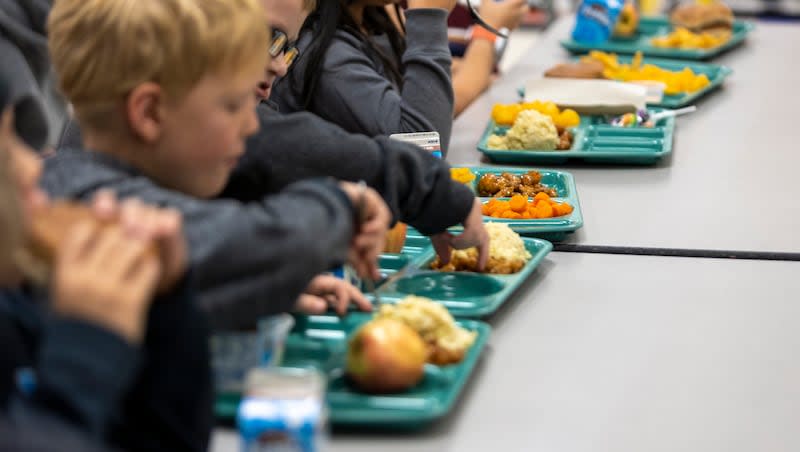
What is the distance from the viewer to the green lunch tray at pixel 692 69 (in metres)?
2.19

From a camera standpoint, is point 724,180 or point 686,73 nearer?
point 724,180

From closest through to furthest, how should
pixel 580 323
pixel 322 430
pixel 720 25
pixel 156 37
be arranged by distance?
1. pixel 322 430
2. pixel 156 37
3. pixel 580 323
4. pixel 720 25

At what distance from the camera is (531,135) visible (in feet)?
5.95

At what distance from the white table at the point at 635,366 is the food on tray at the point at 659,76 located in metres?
0.96

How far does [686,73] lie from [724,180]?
62 cm

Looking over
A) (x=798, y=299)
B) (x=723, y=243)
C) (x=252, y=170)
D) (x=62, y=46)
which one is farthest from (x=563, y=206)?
(x=62, y=46)

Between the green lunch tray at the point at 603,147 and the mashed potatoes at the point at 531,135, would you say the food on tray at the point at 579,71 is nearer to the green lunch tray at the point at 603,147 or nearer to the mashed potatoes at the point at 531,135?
the green lunch tray at the point at 603,147

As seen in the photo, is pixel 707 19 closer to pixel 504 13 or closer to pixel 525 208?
pixel 504 13

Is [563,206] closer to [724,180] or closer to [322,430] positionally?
[724,180]

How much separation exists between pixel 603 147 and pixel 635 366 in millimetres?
857

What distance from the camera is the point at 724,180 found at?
174cm

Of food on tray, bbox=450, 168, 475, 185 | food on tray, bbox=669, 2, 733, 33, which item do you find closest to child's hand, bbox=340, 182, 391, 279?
food on tray, bbox=450, 168, 475, 185

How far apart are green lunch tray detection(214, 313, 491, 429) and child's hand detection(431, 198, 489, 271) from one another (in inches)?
6.8

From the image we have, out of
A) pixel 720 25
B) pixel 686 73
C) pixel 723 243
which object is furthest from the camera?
pixel 720 25
